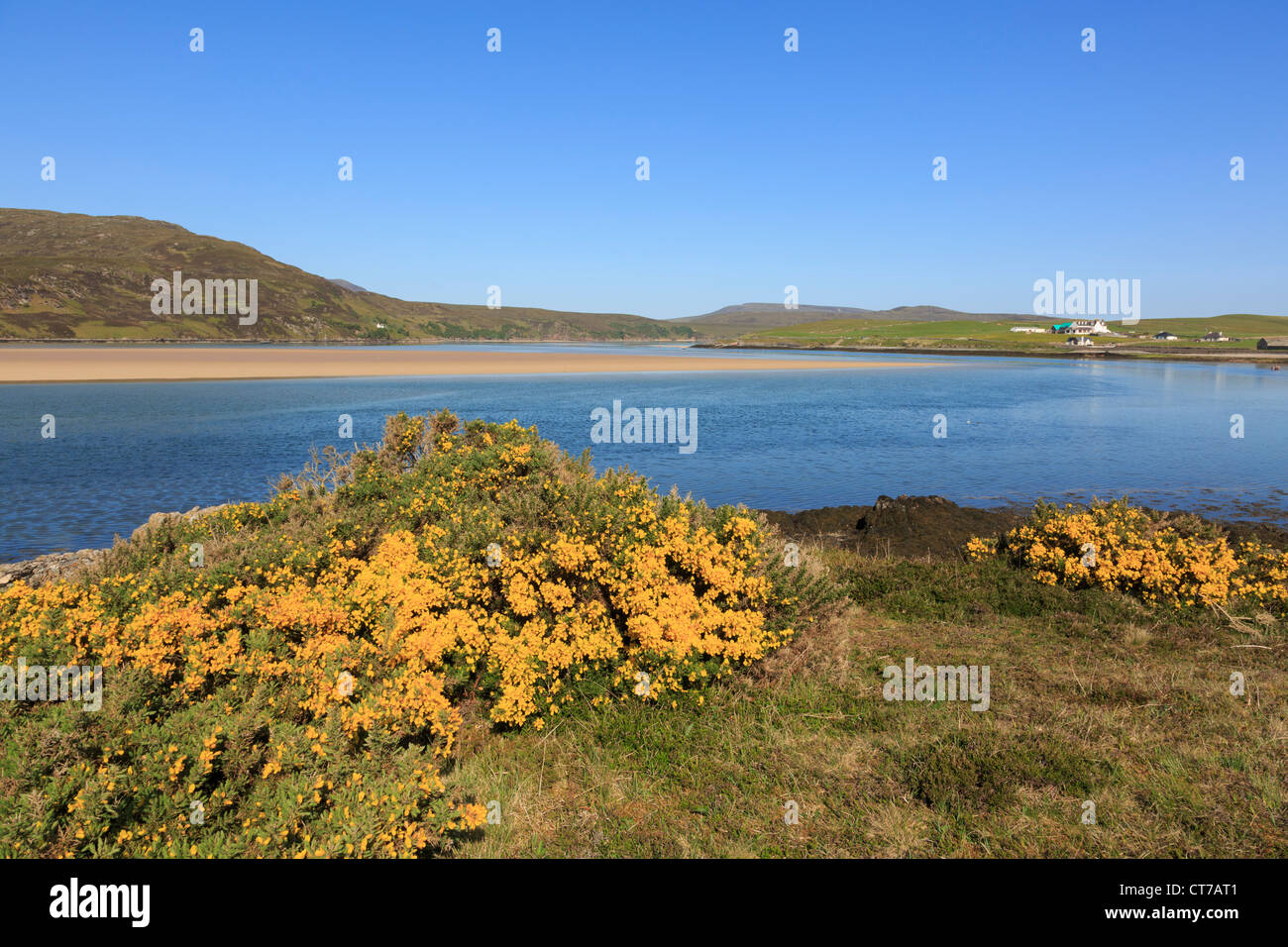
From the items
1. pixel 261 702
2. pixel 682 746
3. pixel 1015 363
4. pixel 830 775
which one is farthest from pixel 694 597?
pixel 1015 363

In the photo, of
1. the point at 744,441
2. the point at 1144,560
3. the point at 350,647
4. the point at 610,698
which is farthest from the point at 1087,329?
the point at 350,647

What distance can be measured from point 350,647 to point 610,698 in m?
3.13

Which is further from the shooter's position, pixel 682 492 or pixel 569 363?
pixel 569 363

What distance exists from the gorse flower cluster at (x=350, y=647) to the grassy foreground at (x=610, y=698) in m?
0.04

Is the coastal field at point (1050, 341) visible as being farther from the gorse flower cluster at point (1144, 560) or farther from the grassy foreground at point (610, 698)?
the grassy foreground at point (610, 698)

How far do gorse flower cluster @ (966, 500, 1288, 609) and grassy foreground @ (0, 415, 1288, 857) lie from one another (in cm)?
7

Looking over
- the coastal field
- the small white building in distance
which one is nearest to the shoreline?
the coastal field

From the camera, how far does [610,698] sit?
8352mm

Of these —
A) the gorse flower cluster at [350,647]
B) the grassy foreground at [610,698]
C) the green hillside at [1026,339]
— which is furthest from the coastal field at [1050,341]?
the gorse flower cluster at [350,647]

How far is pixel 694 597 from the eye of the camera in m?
8.80

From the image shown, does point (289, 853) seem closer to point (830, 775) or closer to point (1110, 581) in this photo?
point (830, 775)

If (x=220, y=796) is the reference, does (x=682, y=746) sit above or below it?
below

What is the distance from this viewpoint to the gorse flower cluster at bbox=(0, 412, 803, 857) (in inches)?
194
